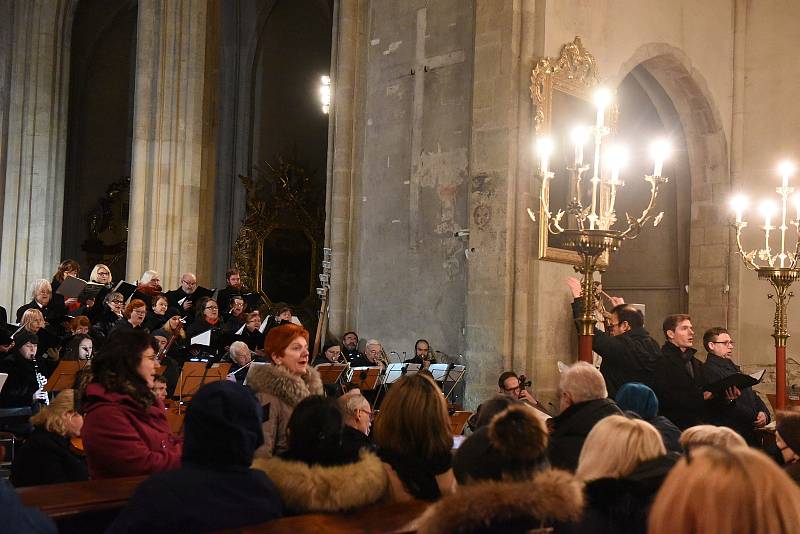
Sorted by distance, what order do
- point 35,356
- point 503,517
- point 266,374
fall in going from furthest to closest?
point 35,356 → point 266,374 → point 503,517

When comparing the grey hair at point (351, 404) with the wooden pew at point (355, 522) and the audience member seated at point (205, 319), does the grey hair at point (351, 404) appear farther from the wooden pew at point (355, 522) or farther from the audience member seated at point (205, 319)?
the audience member seated at point (205, 319)

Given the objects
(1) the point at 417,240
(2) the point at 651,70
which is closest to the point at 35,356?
(1) the point at 417,240

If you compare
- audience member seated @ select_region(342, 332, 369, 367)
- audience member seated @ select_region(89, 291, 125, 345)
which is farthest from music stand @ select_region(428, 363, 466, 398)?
audience member seated @ select_region(89, 291, 125, 345)

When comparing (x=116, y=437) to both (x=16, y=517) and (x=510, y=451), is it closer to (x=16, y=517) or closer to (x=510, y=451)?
(x=16, y=517)

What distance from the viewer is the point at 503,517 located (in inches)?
102

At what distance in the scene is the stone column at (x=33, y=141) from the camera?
66.7 feet

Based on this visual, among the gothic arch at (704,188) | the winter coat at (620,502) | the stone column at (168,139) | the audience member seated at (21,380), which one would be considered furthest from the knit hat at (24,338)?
the gothic arch at (704,188)

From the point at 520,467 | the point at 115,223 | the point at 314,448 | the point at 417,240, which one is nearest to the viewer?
the point at 520,467

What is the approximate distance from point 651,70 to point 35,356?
31.9 feet

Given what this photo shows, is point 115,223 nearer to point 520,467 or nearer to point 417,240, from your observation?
point 417,240

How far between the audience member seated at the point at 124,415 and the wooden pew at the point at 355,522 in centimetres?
102

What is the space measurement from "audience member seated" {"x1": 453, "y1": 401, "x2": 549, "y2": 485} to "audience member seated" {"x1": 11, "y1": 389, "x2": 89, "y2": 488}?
7.94 ft

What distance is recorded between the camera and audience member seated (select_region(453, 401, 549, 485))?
287 cm

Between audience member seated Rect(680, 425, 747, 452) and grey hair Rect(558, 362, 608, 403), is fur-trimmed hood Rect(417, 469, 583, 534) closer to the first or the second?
audience member seated Rect(680, 425, 747, 452)
